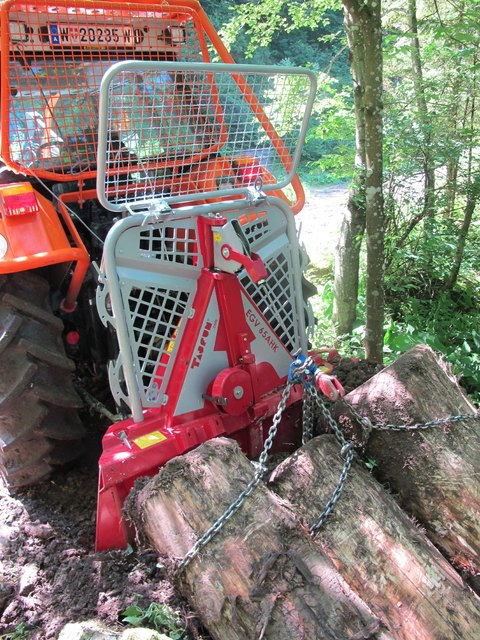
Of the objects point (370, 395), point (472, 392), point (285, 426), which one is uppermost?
point (370, 395)

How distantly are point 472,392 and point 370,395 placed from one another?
6.97 ft

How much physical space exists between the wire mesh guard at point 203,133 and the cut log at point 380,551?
1.37m

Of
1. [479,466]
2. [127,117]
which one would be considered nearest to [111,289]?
[127,117]

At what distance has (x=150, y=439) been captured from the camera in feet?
8.28

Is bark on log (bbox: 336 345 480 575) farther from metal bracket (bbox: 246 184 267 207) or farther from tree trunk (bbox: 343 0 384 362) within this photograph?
tree trunk (bbox: 343 0 384 362)

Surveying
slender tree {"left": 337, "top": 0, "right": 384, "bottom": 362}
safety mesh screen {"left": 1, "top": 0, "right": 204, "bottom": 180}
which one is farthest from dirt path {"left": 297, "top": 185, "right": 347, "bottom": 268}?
safety mesh screen {"left": 1, "top": 0, "right": 204, "bottom": 180}

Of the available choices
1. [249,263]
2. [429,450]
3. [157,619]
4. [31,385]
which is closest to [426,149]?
[249,263]

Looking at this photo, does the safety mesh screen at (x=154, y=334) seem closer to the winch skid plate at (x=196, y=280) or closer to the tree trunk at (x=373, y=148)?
the winch skid plate at (x=196, y=280)

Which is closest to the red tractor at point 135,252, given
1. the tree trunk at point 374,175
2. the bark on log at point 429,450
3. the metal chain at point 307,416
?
the metal chain at point 307,416

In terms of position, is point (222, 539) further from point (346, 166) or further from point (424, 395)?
point (346, 166)

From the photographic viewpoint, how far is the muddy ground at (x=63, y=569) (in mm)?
2070

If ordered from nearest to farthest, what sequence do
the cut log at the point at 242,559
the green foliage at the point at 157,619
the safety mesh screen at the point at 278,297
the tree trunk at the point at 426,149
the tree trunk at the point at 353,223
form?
1. the cut log at the point at 242,559
2. the green foliage at the point at 157,619
3. the safety mesh screen at the point at 278,297
4. the tree trunk at the point at 353,223
5. the tree trunk at the point at 426,149

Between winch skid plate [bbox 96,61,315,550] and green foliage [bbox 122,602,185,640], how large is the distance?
453mm

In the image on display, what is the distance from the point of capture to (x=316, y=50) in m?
16.9
